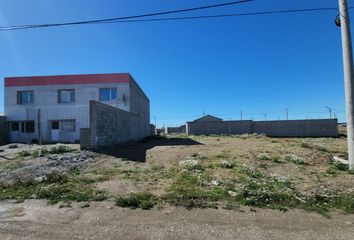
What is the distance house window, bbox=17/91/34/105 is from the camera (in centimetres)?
3041

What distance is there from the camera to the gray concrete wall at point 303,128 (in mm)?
43719

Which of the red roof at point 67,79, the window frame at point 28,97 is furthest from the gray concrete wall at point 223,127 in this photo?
the window frame at point 28,97

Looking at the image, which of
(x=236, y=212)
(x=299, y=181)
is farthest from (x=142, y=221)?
(x=299, y=181)

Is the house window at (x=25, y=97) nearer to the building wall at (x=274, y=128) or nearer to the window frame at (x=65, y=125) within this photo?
the window frame at (x=65, y=125)

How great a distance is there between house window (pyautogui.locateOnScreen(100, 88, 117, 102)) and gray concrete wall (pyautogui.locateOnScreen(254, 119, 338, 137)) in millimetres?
25350

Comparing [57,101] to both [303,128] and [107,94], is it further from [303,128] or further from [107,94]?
[303,128]

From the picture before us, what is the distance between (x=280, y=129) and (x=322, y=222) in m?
41.7

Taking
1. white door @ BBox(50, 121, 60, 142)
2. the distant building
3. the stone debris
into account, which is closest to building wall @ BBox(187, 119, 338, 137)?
the distant building

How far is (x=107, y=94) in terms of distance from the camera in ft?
98.0

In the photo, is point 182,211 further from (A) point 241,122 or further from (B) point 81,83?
(A) point 241,122

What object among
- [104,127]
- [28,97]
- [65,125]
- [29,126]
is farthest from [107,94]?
[104,127]

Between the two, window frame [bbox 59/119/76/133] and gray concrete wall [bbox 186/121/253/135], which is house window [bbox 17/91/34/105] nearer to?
window frame [bbox 59/119/76/133]

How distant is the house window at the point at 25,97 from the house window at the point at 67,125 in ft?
13.6

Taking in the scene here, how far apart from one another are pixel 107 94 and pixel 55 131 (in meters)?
6.11
